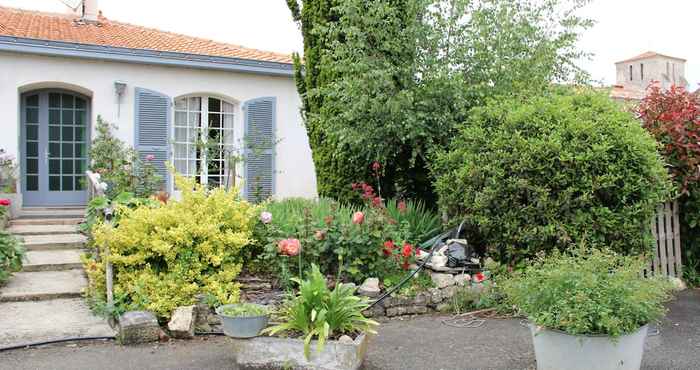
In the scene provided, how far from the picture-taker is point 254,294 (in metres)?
5.77

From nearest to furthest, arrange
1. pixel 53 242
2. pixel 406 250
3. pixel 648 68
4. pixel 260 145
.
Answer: pixel 406 250 → pixel 53 242 → pixel 260 145 → pixel 648 68

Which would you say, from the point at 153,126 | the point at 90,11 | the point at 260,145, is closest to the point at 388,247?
the point at 260,145

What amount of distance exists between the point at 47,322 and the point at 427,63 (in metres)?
4.95

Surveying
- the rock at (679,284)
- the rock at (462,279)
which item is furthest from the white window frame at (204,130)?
the rock at (679,284)

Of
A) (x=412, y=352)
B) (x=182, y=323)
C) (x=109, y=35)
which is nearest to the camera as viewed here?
(x=412, y=352)

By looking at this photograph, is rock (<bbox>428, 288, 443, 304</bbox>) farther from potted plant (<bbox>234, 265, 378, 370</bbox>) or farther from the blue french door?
the blue french door

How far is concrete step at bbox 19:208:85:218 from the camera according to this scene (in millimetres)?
8875

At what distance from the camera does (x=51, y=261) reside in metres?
6.73

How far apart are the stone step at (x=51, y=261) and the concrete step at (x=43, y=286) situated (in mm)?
63

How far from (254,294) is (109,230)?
4.75 ft

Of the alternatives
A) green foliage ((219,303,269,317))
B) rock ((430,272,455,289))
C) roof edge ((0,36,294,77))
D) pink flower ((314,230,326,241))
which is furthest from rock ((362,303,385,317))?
roof edge ((0,36,294,77))

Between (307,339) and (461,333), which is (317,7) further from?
(307,339)

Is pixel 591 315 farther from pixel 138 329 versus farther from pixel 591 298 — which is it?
pixel 138 329

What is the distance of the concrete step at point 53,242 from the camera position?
7.25m
